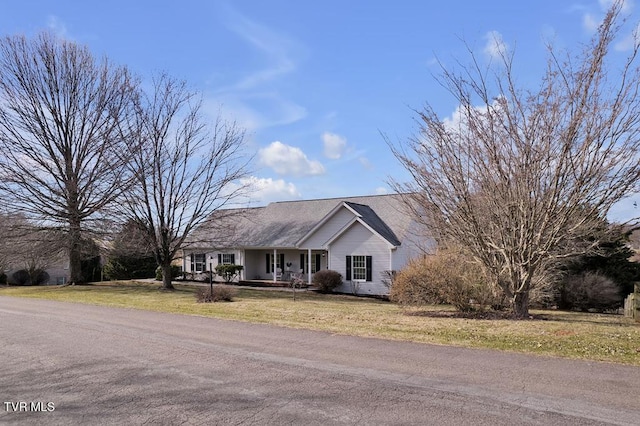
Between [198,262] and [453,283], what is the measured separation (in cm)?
2543

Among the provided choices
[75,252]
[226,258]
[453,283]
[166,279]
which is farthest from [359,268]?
[75,252]

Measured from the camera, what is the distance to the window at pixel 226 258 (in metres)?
35.3

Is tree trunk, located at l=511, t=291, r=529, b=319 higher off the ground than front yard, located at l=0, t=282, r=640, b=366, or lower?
higher

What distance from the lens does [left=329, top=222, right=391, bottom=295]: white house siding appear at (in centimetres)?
2720

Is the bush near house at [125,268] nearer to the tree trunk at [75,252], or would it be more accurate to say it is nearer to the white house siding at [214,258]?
the white house siding at [214,258]

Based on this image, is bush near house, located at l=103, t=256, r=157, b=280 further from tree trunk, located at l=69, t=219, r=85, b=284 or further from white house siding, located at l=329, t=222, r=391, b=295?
white house siding, located at l=329, t=222, r=391, b=295

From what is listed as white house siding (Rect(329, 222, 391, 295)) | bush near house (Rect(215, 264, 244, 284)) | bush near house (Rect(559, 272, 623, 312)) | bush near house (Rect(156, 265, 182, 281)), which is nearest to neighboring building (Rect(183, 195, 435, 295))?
white house siding (Rect(329, 222, 391, 295))

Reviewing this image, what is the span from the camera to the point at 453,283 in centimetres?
1520

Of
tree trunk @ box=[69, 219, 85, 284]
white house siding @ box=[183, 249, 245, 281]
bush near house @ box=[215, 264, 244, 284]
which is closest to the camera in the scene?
tree trunk @ box=[69, 219, 85, 284]

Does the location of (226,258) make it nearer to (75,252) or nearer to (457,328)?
(75,252)

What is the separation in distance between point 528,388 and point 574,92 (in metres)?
9.02

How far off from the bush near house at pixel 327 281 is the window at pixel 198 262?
1179 centimetres

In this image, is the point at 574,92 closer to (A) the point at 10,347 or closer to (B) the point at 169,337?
(B) the point at 169,337

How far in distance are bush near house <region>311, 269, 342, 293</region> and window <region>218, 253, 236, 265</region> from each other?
9325 mm
